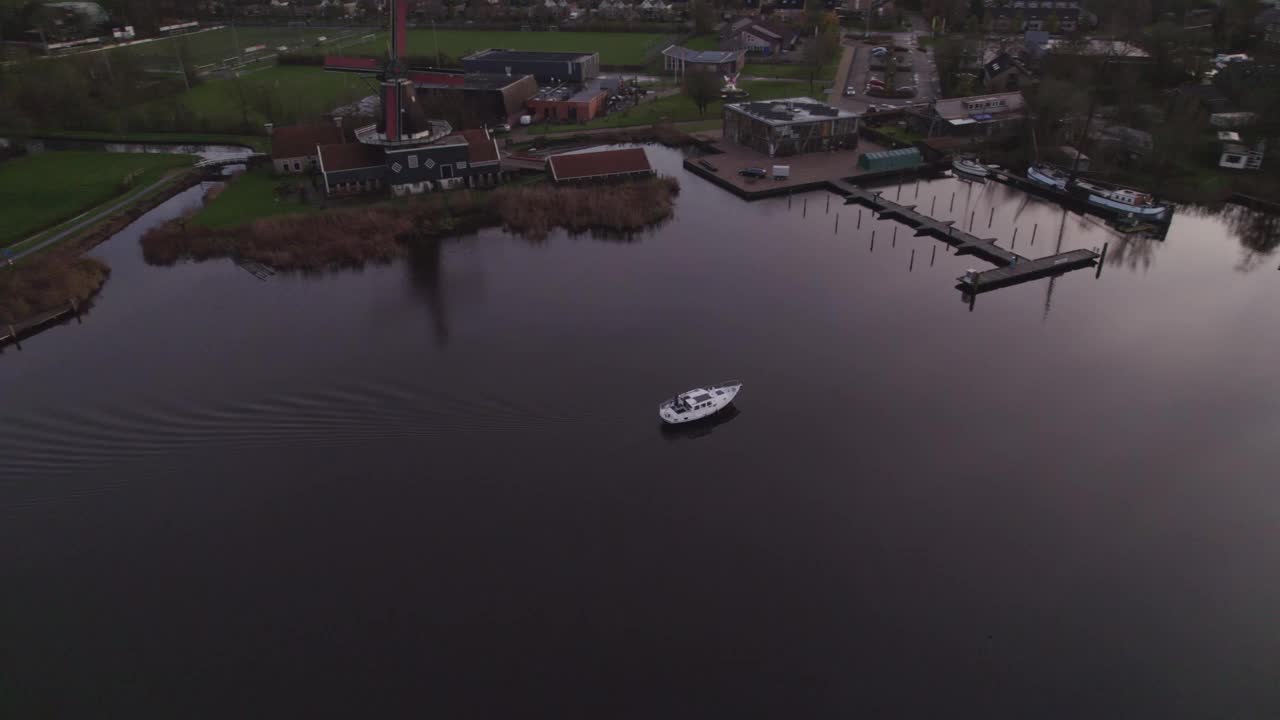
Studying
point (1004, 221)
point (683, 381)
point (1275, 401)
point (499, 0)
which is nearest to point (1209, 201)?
point (1004, 221)

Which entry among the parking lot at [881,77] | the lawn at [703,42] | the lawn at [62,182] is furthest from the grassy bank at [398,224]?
the lawn at [703,42]

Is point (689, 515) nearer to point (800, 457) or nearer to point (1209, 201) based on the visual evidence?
point (800, 457)

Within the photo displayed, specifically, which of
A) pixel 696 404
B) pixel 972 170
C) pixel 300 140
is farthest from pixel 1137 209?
pixel 300 140

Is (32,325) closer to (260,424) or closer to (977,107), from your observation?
(260,424)

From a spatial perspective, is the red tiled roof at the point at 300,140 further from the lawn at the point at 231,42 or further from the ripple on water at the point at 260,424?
the lawn at the point at 231,42

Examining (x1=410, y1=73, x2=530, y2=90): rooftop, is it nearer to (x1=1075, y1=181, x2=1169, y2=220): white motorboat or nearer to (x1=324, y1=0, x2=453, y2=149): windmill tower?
(x1=324, y1=0, x2=453, y2=149): windmill tower

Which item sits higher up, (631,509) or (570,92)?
(570,92)
